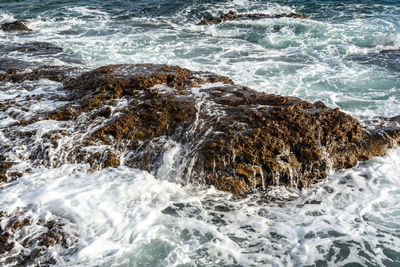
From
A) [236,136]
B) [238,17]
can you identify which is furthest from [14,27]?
[236,136]

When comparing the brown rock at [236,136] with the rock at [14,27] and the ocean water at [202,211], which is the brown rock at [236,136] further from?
the rock at [14,27]

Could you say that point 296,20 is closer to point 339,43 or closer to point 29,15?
point 339,43

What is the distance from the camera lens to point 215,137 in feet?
15.7

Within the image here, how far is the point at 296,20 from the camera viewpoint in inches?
595

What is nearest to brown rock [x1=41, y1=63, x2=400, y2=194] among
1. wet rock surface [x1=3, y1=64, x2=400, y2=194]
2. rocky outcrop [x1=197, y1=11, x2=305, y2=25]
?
wet rock surface [x1=3, y1=64, x2=400, y2=194]

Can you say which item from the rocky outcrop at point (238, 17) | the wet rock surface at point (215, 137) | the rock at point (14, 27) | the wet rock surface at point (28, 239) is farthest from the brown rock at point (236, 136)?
the rocky outcrop at point (238, 17)

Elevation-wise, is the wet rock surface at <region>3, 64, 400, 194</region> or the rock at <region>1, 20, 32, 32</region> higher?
the rock at <region>1, 20, 32, 32</region>

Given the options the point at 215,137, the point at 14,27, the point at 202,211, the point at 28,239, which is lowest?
the point at 202,211

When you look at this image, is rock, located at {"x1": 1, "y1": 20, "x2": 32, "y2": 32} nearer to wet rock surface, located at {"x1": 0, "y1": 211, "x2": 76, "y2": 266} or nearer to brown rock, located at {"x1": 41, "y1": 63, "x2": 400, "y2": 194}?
brown rock, located at {"x1": 41, "y1": 63, "x2": 400, "y2": 194}

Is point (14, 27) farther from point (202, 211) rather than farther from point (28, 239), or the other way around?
point (202, 211)

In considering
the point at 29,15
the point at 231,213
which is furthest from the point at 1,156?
the point at 29,15

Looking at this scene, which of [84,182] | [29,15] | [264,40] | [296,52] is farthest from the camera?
[29,15]

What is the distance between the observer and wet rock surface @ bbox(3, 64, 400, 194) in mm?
4605

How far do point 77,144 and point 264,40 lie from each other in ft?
31.6
